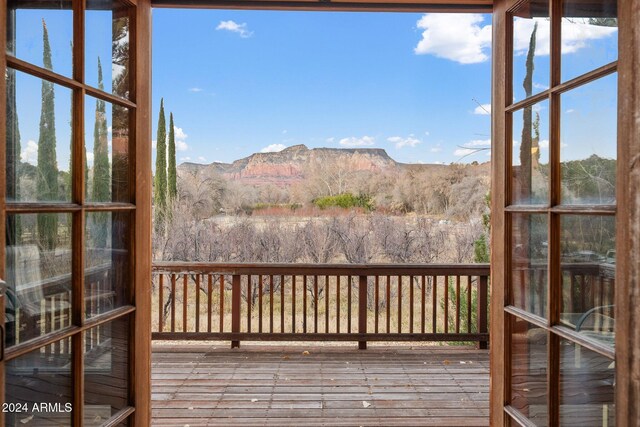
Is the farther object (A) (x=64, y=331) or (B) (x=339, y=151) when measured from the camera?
(B) (x=339, y=151)

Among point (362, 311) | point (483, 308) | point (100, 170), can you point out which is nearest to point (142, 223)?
point (100, 170)

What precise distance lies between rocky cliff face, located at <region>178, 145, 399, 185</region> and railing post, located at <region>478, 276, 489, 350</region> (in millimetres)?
5316

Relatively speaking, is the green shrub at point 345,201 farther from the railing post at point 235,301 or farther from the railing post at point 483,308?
the railing post at point 235,301

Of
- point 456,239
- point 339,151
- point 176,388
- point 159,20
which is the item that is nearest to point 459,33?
point 339,151

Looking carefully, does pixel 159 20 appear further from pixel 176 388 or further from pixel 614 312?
pixel 614 312

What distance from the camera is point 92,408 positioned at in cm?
124

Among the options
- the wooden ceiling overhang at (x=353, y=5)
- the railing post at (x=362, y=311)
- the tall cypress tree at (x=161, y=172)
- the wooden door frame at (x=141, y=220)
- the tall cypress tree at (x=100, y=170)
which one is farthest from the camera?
the tall cypress tree at (x=161, y=172)

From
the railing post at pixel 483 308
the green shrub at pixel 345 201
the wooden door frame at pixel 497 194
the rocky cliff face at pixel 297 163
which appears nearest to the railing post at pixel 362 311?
the railing post at pixel 483 308

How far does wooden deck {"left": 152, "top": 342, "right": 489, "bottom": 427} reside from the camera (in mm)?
2535

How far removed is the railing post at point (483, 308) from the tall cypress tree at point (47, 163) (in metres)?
3.55

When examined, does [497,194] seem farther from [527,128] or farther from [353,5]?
[353,5]

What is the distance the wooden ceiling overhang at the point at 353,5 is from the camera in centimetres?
172

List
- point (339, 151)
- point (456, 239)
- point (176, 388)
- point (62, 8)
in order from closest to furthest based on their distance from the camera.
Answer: point (62, 8) < point (176, 388) < point (456, 239) < point (339, 151)

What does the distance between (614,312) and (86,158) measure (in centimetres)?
144
